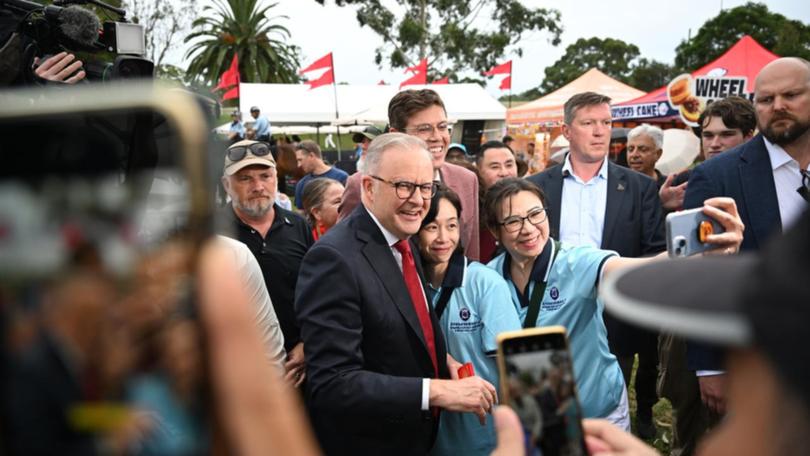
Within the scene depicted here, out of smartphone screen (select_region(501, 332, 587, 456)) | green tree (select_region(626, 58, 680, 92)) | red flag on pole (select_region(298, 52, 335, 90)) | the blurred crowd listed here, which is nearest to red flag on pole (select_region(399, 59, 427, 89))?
red flag on pole (select_region(298, 52, 335, 90))

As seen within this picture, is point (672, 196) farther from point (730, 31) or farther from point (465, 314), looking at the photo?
point (730, 31)

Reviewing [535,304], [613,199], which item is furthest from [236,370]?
[613,199]

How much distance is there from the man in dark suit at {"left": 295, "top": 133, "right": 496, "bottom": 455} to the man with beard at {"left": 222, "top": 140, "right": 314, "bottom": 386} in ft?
3.39

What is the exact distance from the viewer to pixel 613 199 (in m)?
4.15

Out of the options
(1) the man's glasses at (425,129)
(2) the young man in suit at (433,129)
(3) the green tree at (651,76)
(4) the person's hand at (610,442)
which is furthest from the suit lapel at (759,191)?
(3) the green tree at (651,76)

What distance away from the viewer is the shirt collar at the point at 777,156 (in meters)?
3.06

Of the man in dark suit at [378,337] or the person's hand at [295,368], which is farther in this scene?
the person's hand at [295,368]

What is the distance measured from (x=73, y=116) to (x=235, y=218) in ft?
10.5

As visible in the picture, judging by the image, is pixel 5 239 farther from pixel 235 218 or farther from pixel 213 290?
pixel 235 218

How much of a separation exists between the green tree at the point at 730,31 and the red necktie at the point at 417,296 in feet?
196

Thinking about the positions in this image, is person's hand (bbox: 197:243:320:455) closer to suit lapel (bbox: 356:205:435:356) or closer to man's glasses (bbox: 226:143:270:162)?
suit lapel (bbox: 356:205:435:356)

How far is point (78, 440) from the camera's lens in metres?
0.53

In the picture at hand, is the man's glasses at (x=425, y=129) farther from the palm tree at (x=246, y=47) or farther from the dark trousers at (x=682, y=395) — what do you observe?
the palm tree at (x=246, y=47)

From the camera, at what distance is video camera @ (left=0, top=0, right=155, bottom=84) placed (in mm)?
1841
